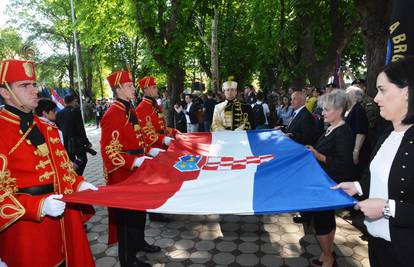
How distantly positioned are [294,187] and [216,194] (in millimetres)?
676

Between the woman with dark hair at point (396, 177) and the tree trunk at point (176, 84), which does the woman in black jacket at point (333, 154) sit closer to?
the woman with dark hair at point (396, 177)

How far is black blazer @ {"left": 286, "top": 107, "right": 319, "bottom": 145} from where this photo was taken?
471 centimetres

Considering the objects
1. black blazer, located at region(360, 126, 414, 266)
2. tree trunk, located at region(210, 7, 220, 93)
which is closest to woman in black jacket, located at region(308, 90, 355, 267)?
black blazer, located at region(360, 126, 414, 266)

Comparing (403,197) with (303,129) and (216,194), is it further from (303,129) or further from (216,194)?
(303,129)

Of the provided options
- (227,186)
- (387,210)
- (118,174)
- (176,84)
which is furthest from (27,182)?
(176,84)

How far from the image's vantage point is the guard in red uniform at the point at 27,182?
2.26m

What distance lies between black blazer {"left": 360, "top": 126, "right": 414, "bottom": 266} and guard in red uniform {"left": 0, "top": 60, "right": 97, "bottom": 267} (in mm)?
2328

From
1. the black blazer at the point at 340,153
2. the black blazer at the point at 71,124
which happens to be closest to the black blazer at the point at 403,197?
the black blazer at the point at 340,153

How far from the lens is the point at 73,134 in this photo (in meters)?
5.84

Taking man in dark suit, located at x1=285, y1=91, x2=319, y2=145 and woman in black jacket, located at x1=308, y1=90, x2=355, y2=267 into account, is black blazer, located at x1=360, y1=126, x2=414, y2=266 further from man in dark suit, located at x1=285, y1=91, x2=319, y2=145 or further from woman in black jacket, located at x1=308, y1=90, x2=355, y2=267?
man in dark suit, located at x1=285, y1=91, x2=319, y2=145

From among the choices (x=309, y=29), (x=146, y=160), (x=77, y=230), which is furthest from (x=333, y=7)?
(x=77, y=230)

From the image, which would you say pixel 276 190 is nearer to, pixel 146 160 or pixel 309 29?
pixel 146 160

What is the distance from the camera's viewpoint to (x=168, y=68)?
966cm

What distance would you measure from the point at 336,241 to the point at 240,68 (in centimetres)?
2291
